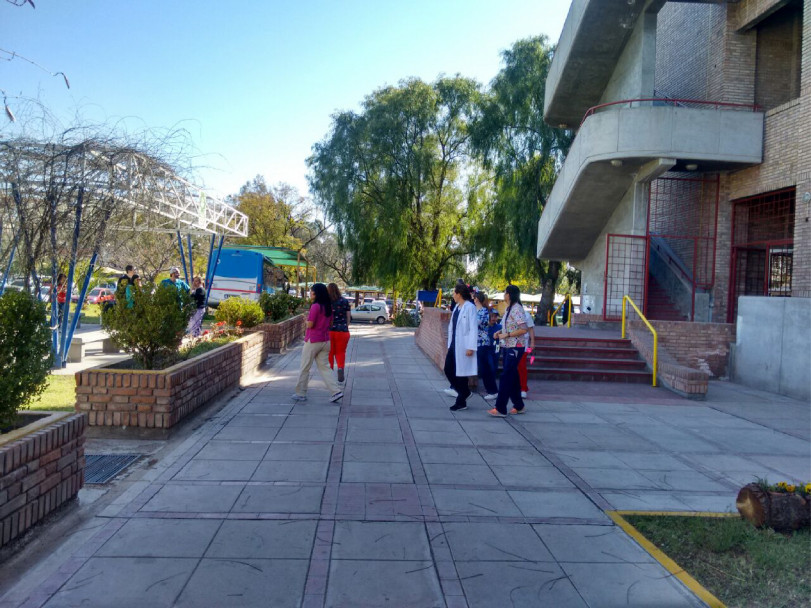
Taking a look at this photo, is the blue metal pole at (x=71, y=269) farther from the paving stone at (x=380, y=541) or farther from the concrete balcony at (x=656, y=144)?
the concrete balcony at (x=656, y=144)

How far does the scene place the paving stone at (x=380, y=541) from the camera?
408 centimetres

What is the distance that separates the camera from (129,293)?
789cm

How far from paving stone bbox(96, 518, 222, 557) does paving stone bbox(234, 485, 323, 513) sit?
373 mm

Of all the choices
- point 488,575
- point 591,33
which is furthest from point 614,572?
point 591,33

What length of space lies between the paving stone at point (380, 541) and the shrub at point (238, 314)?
9169mm

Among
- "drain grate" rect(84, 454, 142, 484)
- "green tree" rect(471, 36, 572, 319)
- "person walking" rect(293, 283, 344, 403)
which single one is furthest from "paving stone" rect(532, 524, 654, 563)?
"green tree" rect(471, 36, 572, 319)

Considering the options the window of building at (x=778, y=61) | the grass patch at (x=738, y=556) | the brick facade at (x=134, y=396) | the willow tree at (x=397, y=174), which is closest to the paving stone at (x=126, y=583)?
the brick facade at (x=134, y=396)

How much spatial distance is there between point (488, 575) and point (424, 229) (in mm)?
28220

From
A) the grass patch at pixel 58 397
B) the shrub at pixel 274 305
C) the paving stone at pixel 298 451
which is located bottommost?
the paving stone at pixel 298 451

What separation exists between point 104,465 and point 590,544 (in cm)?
418

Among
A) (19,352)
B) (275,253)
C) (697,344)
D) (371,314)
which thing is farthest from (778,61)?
(371,314)

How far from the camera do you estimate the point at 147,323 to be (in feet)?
23.3

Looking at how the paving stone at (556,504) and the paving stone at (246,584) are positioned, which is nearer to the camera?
the paving stone at (246,584)

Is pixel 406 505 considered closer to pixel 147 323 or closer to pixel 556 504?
pixel 556 504
